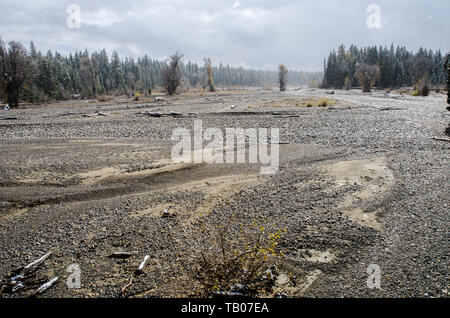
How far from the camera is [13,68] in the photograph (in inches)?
1335

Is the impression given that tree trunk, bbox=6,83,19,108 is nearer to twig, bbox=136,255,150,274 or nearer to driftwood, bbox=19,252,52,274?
driftwood, bbox=19,252,52,274

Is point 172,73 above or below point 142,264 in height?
above

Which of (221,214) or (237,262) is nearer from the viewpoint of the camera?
(237,262)

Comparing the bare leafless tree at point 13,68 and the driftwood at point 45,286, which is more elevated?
the bare leafless tree at point 13,68

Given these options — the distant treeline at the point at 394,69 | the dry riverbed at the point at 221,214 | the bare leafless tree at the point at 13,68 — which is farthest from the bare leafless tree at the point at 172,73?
the distant treeline at the point at 394,69

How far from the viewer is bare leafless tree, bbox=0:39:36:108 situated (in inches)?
1319

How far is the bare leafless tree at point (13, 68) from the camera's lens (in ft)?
110

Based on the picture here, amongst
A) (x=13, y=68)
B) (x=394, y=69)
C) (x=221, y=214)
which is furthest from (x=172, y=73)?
(x=394, y=69)

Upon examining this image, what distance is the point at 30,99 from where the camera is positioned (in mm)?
Answer: 52250

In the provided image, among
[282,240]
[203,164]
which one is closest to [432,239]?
[282,240]

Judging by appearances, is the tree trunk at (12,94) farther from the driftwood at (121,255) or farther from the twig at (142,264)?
the twig at (142,264)

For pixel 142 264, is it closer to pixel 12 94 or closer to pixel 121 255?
pixel 121 255

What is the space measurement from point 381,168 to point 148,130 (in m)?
11.3
